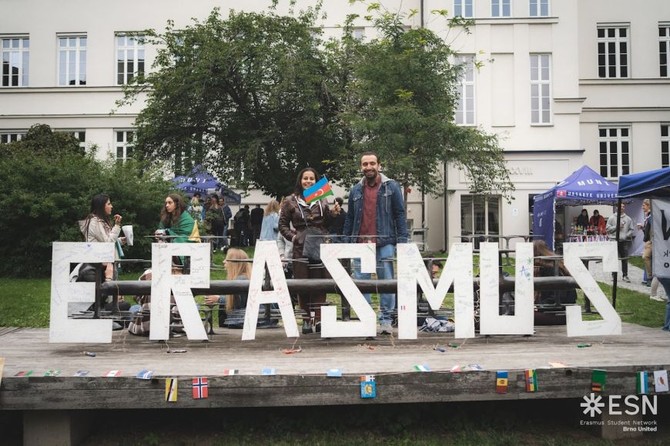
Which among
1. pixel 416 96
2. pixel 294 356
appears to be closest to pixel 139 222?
pixel 416 96

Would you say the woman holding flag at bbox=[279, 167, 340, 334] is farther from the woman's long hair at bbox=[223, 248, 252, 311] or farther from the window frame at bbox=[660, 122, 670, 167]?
the window frame at bbox=[660, 122, 670, 167]

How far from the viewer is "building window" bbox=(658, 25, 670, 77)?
2430cm

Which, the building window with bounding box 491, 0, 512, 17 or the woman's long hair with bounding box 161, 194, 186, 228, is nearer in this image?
the woman's long hair with bounding box 161, 194, 186, 228

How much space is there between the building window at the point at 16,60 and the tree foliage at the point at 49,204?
48.9 feet

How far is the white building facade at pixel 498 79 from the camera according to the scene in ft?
71.4

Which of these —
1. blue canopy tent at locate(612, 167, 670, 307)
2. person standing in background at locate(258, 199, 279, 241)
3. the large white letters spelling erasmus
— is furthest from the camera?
person standing in background at locate(258, 199, 279, 241)

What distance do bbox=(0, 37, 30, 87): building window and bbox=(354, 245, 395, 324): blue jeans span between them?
2591 cm

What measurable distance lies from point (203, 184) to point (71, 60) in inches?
423

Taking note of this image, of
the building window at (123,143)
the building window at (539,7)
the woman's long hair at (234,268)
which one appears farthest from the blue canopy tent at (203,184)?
the woman's long hair at (234,268)

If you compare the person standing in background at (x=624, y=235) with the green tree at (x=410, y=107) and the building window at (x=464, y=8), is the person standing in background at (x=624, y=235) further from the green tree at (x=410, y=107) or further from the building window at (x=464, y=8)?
the building window at (x=464, y=8)

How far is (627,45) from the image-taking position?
80.7 feet

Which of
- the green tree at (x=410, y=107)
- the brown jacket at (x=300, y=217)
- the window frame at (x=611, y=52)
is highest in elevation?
the window frame at (x=611, y=52)

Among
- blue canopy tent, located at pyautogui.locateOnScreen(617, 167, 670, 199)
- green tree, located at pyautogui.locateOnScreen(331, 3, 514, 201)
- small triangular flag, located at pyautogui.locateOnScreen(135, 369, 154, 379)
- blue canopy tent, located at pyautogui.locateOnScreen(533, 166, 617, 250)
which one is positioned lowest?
small triangular flag, located at pyautogui.locateOnScreen(135, 369, 154, 379)

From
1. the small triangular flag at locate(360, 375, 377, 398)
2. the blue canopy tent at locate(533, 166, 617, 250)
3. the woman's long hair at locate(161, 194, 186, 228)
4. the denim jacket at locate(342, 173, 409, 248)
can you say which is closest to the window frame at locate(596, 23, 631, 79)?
the blue canopy tent at locate(533, 166, 617, 250)
